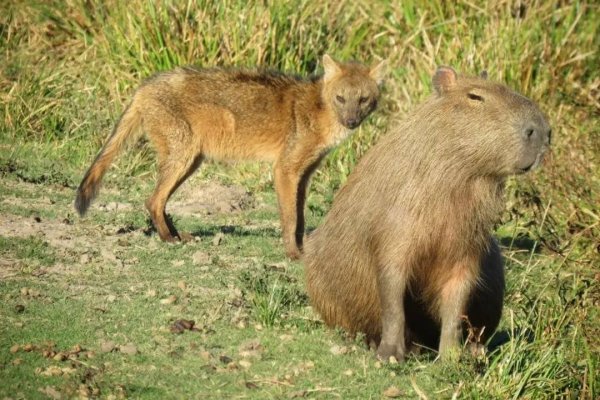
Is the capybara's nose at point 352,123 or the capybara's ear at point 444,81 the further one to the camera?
the capybara's nose at point 352,123

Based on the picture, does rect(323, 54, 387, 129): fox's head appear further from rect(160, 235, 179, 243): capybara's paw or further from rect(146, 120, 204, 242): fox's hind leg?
rect(160, 235, 179, 243): capybara's paw

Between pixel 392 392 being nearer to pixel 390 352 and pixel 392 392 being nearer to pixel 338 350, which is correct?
pixel 390 352

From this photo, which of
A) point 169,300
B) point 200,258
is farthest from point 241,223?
point 169,300

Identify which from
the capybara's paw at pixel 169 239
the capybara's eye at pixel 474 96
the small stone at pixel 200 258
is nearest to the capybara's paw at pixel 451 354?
the capybara's eye at pixel 474 96

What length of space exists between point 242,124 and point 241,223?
87cm

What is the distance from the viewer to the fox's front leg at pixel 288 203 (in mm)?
8938

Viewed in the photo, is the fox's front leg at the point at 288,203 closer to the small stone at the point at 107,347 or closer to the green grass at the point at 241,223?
the green grass at the point at 241,223

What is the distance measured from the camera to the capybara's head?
237 inches

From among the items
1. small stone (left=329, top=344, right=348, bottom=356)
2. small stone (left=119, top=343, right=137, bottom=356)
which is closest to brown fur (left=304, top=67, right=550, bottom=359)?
small stone (left=329, top=344, right=348, bottom=356)

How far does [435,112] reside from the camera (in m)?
6.26

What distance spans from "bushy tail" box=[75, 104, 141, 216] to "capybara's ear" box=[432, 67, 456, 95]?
123 inches

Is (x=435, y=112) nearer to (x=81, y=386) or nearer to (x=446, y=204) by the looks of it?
(x=446, y=204)

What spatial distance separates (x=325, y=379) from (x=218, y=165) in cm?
546

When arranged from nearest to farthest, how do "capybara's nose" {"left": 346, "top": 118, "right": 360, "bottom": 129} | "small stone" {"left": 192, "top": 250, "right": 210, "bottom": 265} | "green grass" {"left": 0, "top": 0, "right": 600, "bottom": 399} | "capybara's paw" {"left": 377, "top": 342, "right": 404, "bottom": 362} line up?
"green grass" {"left": 0, "top": 0, "right": 600, "bottom": 399}
"capybara's paw" {"left": 377, "top": 342, "right": 404, "bottom": 362}
"small stone" {"left": 192, "top": 250, "right": 210, "bottom": 265}
"capybara's nose" {"left": 346, "top": 118, "right": 360, "bottom": 129}
